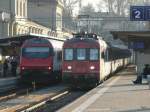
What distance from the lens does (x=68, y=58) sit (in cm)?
3091

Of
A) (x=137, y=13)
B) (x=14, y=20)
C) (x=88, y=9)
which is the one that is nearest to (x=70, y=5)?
(x=88, y=9)

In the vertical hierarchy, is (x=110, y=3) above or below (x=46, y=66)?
above

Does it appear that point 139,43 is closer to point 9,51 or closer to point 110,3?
point 9,51

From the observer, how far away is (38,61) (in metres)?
33.9

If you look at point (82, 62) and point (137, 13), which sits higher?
point (137, 13)

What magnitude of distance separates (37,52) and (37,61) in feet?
1.85

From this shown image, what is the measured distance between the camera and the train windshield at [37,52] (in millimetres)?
34000

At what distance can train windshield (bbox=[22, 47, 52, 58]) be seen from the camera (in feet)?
112

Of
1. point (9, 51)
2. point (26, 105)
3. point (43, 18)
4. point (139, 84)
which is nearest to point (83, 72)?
point (139, 84)

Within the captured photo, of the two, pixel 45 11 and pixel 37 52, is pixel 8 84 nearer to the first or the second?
pixel 37 52

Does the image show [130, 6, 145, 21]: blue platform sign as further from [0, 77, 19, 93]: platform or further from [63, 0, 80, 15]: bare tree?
[63, 0, 80, 15]: bare tree

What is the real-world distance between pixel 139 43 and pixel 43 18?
55.4 meters

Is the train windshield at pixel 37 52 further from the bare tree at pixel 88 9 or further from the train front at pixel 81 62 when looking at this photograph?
the bare tree at pixel 88 9

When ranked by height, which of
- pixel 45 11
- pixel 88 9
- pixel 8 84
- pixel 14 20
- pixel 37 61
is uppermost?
pixel 88 9
